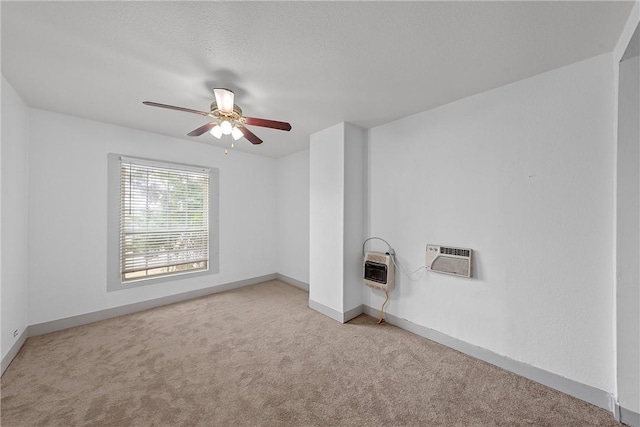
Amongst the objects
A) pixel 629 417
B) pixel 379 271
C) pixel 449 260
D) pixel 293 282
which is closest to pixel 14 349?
pixel 293 282

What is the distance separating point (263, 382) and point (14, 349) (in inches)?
94.0

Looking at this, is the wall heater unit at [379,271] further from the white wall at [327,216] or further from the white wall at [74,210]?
the white wall at [74,210]

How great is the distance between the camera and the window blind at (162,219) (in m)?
3.29

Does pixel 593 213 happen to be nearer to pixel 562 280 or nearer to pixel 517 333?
pixel 562 280

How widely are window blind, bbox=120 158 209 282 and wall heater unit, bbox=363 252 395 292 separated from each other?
265cm

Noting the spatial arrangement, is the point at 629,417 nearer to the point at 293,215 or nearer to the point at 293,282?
the point at 293,282

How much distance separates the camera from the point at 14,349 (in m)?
2.26

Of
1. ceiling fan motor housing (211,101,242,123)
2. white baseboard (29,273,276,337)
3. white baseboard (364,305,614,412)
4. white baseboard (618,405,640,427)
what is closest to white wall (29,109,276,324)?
white baseboard (29,273,276,337)

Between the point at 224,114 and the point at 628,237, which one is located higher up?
the point at 224,114

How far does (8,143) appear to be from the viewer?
218 centimetres

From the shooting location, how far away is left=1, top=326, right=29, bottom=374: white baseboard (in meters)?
2.08

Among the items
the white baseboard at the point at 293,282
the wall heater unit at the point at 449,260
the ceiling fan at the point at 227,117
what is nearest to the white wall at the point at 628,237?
the wall heater unit at the point at 449,260

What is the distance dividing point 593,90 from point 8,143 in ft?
15.7

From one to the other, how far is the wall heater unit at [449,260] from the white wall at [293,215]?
2263 mm
